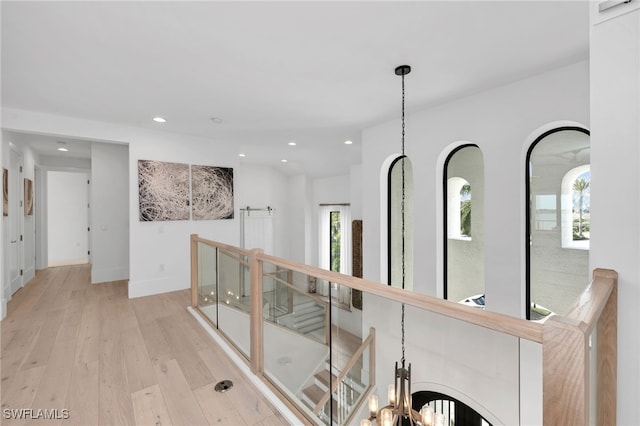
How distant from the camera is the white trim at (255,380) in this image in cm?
188

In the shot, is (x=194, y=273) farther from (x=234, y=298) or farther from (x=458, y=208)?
(x=458, y=208)

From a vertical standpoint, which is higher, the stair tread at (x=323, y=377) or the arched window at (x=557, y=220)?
the arched window at (x=557, y=220)

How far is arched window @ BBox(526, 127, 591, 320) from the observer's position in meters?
2.62

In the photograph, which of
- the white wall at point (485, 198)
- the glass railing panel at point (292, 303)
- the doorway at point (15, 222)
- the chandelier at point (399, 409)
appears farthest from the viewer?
the doorway at point (15, 222)

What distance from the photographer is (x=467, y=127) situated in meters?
3.19

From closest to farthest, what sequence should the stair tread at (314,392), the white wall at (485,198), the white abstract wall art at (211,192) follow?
1. the white wall at (485,198)
2. the stair tread at (314,392)
3. the white abstract wall art at (211,192)

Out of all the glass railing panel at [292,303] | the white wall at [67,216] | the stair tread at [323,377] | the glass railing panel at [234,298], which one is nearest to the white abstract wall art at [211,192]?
the glass railing panel at [234,298]

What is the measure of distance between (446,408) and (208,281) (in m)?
2.73

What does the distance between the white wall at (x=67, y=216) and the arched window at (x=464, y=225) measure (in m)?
8.53

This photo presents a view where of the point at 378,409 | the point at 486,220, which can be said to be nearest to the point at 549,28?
the point at 486,220

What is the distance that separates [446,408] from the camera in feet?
6.42

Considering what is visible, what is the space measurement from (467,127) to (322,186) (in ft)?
16.6

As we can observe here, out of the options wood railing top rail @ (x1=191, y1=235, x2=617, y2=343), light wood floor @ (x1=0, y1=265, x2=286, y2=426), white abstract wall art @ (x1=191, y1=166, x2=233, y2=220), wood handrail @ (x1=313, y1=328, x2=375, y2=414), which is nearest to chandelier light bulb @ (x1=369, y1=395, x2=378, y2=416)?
wood handrail @ (x1=313, y1=328, x2=375, y2=414)

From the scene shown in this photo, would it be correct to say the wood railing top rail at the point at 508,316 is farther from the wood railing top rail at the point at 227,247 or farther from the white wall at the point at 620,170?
the wood railing top rail at the point at 227,247
